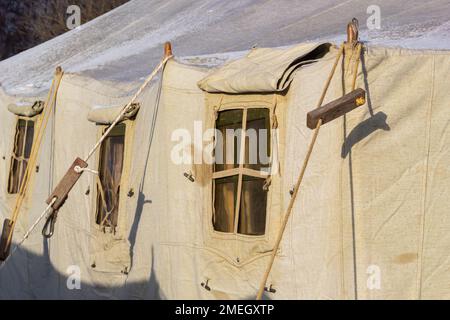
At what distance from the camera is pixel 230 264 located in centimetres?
635

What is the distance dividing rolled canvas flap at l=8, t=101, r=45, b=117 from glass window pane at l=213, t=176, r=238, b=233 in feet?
9.87

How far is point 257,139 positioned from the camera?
623cm

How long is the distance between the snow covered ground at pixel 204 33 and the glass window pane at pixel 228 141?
2.04ft

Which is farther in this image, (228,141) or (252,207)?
(228,141)

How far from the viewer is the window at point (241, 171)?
6207mm

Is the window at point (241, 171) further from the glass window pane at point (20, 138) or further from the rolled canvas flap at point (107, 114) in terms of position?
the glass window pane at point (20, 138)

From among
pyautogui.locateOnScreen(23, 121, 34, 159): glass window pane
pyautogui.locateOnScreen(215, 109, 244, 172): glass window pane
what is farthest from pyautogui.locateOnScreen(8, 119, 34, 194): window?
pyautogui.locateOnScreen(215, 109, 244, 172): glass window pane

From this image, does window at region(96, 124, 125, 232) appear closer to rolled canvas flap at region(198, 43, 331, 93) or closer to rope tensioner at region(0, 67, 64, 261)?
rope tensioner at region(0, 67, 64, 261)

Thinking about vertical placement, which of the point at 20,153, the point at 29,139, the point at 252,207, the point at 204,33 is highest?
the point at 204,33

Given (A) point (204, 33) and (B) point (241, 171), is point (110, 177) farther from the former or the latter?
(B) point (241, 171)

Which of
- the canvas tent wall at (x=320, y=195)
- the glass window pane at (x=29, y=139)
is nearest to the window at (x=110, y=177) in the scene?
the canvas tent wall at (x=320, y=195)

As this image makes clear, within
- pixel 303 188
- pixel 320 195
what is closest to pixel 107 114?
pixel 303 188

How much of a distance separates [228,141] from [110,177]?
1632 millimetres
